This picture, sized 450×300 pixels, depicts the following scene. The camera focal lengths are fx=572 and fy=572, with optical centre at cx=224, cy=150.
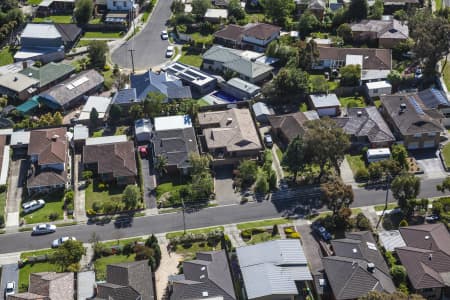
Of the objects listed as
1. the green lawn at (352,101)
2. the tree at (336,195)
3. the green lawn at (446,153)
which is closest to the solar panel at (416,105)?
the green lawn at (446,153)

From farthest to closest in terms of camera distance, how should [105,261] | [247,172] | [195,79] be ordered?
[195,79] → [247,172] → [105,261]

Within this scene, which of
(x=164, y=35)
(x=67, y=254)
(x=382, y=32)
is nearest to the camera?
(x=67, y=254)

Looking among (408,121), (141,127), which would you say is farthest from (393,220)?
(141,127)

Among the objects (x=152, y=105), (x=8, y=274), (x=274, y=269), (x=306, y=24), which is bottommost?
(x=8, y=274)

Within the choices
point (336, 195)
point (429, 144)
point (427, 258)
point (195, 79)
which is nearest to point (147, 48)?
point (195, 79)

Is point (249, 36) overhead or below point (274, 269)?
overhead

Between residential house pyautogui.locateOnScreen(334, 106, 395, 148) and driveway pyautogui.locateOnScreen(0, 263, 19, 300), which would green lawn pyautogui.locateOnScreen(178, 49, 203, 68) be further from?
driveway pyautogui.locateOnScreen(0, 263, 19, 300)

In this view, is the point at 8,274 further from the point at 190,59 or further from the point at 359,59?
the point at 359,59
